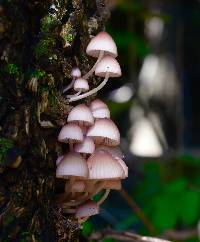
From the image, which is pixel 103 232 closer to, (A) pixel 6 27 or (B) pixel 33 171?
(B) pixel 33 171

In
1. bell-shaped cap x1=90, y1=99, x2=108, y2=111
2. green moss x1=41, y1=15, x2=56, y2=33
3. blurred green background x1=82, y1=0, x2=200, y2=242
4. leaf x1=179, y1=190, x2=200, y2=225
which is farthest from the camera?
blurred green background x1=82, y1=0, x2=200, y2=242

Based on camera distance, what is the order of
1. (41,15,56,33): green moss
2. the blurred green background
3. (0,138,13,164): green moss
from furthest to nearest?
the blurred green background → (41,15,56,33): green moss → (0,138,13,164): green moss

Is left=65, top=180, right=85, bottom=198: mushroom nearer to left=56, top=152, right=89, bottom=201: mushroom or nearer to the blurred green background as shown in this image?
left=56, top=152, right=89, bottom=201: mushroom

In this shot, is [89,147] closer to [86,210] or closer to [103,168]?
[103,168]

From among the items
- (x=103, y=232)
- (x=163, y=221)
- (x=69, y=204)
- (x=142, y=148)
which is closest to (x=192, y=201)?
(x=163, y=221)

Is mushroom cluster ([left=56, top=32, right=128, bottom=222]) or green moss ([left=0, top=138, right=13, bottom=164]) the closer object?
green moss ([left=0, top=138, right=13, bottom=164])

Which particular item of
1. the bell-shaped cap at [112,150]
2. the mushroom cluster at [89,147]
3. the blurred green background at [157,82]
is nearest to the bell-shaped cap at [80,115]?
the mushroom cluster at [89,147]

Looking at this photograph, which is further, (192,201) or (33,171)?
(192,201)

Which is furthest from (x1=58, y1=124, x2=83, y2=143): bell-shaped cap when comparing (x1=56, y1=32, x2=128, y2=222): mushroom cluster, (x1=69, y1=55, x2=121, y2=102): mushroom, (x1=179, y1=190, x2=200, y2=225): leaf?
(x1=179, y1=190, x2=200, y2=225): leaf
